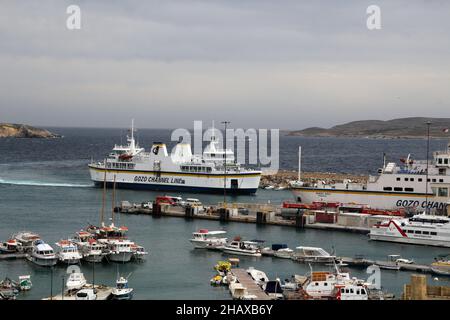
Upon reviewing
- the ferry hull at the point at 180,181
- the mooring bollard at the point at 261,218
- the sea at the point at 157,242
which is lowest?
the sea at the point at 157,242

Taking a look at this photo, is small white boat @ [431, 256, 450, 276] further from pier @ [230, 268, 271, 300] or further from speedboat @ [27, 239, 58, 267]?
speedboat @ [27, 239, 58, 267]

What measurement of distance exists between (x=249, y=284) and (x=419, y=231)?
1132cm

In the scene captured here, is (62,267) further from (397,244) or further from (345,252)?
(397,244)

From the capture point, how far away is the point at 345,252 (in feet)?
94.7

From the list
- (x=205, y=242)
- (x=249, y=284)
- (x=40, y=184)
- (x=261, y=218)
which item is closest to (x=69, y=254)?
(x=205, y=242)

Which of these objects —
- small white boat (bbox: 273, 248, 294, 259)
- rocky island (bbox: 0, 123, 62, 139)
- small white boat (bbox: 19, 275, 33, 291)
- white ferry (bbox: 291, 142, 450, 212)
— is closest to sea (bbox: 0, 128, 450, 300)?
small white boat (bbox: 19, 275, 33, 291)

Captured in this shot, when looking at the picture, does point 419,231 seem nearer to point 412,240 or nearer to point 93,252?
point 412,240

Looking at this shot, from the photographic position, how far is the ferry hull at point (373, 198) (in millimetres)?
38031

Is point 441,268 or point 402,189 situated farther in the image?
point 402,189

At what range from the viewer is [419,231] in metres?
30.2

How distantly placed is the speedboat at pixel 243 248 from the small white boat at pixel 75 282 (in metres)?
7.64

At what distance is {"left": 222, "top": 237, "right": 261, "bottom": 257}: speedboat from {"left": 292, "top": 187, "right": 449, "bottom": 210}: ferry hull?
12836 mm

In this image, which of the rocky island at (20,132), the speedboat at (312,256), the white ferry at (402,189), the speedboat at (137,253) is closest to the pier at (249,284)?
the speedboat at (312,256)

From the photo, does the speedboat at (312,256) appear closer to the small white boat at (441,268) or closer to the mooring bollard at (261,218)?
the small white boat at (441,268)
